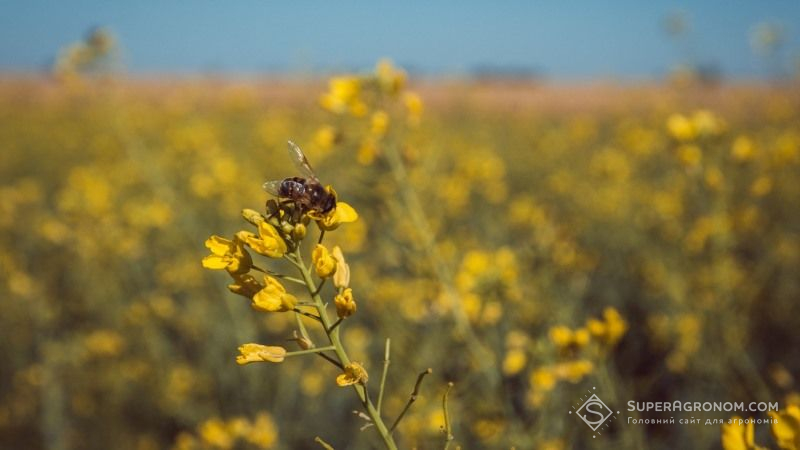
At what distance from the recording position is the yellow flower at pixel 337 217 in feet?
3.19

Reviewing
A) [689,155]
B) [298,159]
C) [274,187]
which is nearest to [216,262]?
[274,187]

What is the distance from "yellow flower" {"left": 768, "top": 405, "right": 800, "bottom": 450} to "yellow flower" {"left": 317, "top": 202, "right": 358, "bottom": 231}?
76 centimetres

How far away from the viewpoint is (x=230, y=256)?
0.94 m

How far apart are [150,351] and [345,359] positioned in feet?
10.2

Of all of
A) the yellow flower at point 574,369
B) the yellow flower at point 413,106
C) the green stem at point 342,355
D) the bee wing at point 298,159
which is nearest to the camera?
the green stem at point 342,355

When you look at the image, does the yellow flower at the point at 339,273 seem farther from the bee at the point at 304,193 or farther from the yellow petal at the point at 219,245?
the yellow petal at the point at 219,245

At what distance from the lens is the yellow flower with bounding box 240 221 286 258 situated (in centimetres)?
90

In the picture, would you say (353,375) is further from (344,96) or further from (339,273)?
(344,96)

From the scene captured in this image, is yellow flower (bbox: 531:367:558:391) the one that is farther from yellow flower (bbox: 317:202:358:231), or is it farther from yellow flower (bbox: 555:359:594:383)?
yellow flower (bbox: 317:202:358:231)

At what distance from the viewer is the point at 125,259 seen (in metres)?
4.23

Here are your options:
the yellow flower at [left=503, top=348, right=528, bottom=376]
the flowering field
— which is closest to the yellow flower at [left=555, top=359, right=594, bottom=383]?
the flowering field

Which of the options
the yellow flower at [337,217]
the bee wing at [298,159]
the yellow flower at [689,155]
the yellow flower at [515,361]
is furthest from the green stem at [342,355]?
the yellow flower at [689,155]

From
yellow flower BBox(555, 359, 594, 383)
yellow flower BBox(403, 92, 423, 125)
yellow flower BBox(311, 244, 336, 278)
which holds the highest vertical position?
yellow flower BBox(403, 92, 423, 125)

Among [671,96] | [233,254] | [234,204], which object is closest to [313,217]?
[233,254]
